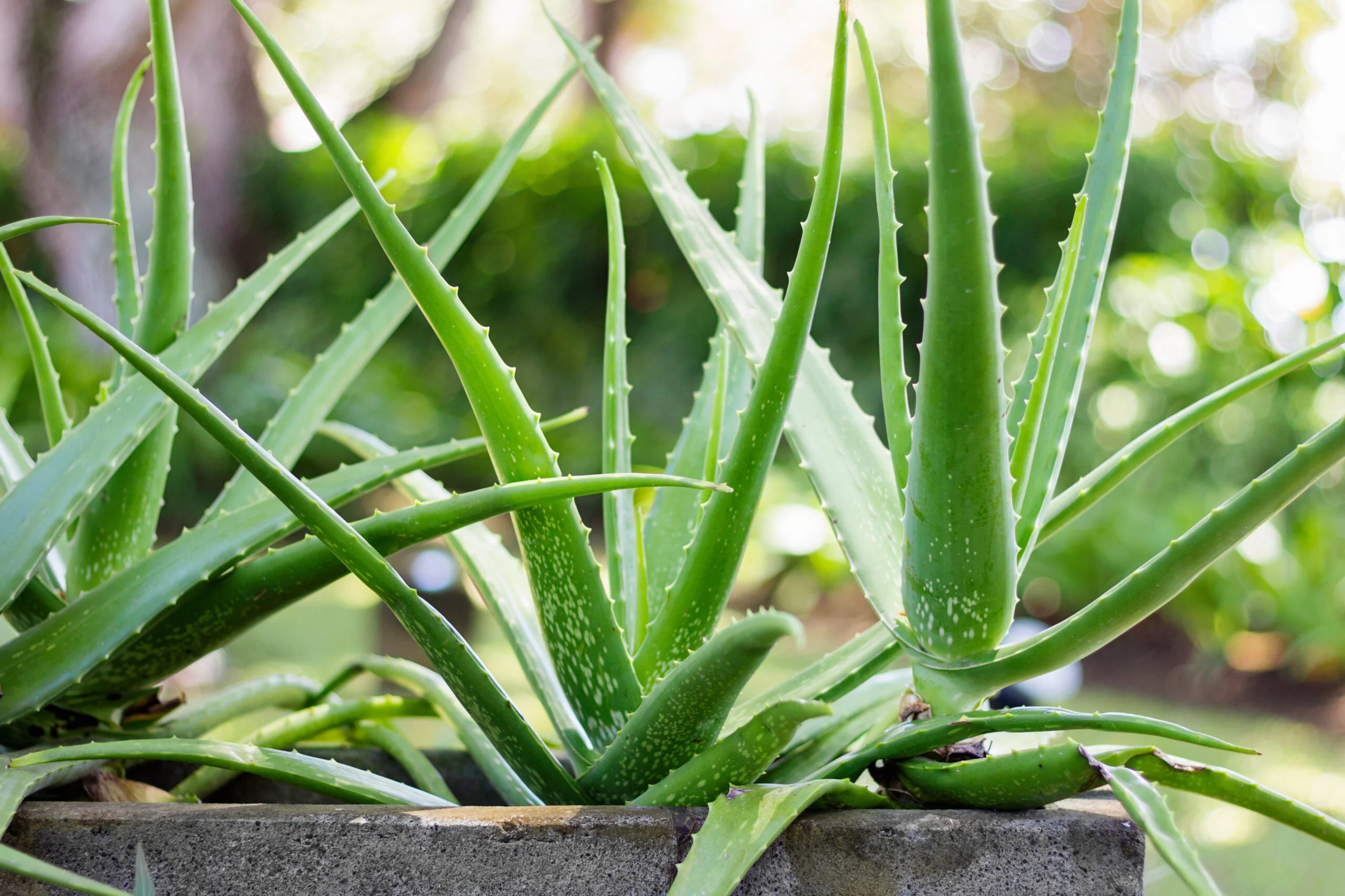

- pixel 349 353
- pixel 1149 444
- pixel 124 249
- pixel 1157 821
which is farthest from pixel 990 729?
pixel 124 249

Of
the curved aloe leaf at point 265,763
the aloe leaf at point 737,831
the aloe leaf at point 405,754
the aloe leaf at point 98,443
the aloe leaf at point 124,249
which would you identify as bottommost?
the aloe leaf at point 405,754

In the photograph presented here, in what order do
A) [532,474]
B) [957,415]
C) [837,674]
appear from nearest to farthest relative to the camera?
[957,415] → [532,474] → [837,674]

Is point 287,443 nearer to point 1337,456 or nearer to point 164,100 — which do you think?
point 164,100

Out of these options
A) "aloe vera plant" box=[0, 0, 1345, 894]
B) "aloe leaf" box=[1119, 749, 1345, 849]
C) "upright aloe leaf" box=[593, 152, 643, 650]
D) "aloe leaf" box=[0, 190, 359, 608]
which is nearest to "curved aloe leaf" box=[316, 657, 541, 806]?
"aloe vera plant" box=[0, 0, 1345, 894]

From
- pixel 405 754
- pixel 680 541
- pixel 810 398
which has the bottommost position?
pixel 405 754

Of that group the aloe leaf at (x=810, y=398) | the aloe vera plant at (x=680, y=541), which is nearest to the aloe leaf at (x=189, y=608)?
the aloe vera plant at (x=680, y=541)

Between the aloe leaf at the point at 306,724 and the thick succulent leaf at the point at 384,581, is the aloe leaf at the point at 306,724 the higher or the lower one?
the lower one

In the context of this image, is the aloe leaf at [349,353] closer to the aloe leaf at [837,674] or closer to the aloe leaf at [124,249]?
the aloe leaf at [124,249]

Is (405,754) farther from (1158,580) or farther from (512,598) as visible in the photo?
(1158,580)
